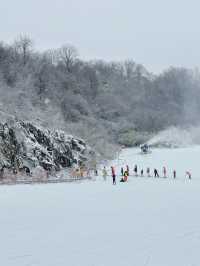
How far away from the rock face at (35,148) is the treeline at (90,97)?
10.3ft

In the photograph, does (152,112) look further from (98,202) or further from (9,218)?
(9,218)

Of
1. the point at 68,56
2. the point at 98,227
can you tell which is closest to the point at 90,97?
the point at 68,56

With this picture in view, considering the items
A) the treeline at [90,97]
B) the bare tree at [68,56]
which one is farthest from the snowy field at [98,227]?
the bare tree at [68,56]

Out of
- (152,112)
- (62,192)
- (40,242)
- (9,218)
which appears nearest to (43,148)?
(62,192)

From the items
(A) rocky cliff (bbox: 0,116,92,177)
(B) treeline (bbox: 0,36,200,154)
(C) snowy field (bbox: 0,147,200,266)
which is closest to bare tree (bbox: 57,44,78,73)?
(B) treeline (bbox: 0,36,200,154)

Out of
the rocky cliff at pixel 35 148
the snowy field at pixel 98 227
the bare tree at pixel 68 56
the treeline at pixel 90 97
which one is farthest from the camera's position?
the bare tree at pixel 68 56

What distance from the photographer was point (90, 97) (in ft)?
230

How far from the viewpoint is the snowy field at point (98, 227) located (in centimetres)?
952

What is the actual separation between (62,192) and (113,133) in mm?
37846

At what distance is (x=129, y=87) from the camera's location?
8488 centimetres

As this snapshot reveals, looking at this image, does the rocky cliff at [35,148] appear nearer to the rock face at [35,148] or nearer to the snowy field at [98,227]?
the rock face at [35,148]

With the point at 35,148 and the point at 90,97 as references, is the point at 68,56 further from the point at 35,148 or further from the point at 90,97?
the point at 35,148

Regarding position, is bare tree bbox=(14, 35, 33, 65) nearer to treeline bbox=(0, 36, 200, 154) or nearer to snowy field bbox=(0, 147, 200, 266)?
treeline bbox=(0, 36, 200, 154)

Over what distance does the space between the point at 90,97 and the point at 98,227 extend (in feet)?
189
